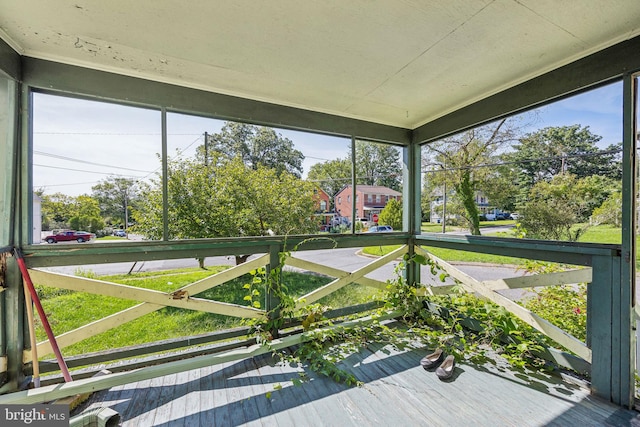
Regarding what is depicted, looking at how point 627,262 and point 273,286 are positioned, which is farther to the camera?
point 273,286

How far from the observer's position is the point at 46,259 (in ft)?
5.77

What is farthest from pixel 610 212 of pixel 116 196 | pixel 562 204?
pixel 116 196

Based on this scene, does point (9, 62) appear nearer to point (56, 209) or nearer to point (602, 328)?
point (56, 209)

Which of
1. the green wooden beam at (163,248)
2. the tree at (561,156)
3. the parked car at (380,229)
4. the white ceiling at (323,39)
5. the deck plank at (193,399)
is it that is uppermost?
the white ceiling at (323,39)

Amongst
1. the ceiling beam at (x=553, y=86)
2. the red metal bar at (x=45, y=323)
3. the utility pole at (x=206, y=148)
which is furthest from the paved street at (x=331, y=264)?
the ceiling beam at (x=553, y=86)

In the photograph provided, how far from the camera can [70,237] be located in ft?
6.11

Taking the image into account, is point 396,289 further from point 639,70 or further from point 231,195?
point 639,70

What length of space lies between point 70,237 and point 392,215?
3.23 metres

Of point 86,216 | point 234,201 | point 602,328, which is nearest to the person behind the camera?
point 602,328

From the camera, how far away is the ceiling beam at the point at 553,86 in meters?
1.57

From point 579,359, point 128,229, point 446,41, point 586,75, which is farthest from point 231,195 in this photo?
point 579,359

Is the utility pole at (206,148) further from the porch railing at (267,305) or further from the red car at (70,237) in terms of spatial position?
the red car at (70,237)

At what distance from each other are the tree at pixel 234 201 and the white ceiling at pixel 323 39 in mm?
1035

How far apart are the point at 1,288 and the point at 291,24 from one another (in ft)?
8.13
